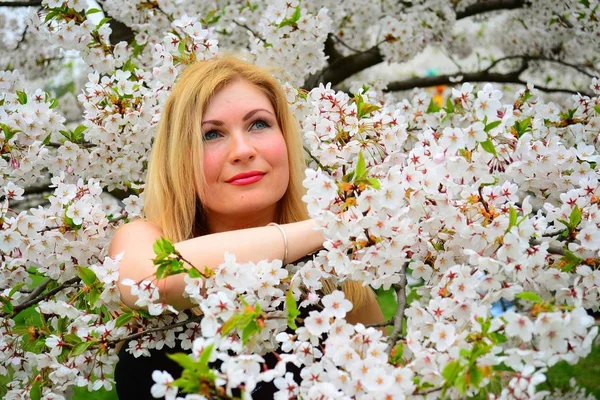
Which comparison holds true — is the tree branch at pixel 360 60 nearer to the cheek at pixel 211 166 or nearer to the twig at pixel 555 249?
the cheek at pixel 211 166

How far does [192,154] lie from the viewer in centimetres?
253

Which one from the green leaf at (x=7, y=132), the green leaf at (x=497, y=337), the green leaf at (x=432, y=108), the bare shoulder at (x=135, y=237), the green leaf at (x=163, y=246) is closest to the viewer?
the green leaf at (x=497, y=337)

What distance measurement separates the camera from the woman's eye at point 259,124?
2645mm

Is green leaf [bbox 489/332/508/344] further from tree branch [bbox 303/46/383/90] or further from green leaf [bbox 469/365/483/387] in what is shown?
tree branch [bbox 303/46/383/90]

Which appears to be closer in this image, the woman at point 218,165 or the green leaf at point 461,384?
the green leaf at point 461,384

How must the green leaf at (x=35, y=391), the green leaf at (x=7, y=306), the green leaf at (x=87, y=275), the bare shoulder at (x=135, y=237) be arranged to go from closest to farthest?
the green leaf at (x=87, y=275) < the bare shoulder at (x=135, y=237) < the green leaf at (x=35, y=391) < the green leaf at (x=7, y=306)

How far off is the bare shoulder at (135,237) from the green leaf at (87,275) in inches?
5.4

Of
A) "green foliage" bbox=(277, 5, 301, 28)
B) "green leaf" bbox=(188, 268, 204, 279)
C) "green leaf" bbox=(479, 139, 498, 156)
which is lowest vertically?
"green leaf" bbox=(188, 268, 204, 279)

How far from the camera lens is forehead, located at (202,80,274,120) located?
259cm

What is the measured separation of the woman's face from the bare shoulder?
24 centimetres

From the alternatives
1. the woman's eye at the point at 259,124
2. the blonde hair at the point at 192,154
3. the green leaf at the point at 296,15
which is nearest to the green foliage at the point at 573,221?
the blonde hair at the point at 192,154

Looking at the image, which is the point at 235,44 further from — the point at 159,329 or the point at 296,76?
the point at 159,329

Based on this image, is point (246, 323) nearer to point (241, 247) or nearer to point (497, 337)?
point (241, 247)

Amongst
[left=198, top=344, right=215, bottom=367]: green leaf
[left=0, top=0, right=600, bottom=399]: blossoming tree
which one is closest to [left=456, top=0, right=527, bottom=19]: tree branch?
[left=0, top=0, right=600, bottom=399]: blossoming tree
